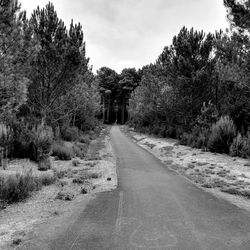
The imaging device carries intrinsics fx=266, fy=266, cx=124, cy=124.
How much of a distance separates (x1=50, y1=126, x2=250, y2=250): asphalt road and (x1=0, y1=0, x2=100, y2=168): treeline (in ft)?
17.4

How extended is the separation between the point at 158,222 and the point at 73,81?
1263 cm

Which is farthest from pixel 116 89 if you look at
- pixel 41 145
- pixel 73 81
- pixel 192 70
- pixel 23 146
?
pixel 23 146

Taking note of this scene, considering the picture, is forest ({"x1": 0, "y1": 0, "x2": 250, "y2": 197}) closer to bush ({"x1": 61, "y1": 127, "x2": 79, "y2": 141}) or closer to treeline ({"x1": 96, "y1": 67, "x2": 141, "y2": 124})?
bush ({"x1": 61, "y1": 127, "x2": 79, "y2": 141})

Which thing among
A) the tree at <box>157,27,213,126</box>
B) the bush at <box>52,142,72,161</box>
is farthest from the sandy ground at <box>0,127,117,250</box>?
the tree at <box>157,27,213,126</box>

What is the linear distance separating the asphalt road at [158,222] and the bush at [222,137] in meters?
8.80

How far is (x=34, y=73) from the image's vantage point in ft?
49.2

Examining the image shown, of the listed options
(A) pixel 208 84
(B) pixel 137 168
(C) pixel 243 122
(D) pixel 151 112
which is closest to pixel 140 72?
(D) pixel 151 112

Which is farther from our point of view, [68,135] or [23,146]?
[68,135]

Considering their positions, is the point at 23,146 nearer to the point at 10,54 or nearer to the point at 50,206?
the point at 10,54

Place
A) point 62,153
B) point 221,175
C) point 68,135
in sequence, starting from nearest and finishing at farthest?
point 221,175, point 62,153, point 68,135

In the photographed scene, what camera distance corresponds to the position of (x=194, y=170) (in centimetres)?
1164

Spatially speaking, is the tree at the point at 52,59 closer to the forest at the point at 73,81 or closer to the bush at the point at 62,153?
the forest at the point at 73,81

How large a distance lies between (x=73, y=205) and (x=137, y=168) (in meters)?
5.82

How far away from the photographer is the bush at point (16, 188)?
6766 millimetres
